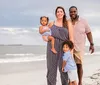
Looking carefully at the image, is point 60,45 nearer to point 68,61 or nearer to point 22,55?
point 68,61

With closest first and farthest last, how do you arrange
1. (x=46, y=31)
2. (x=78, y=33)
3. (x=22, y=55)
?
(x=46, y=31) < (x=78, y=33) < (x=22, y=55)

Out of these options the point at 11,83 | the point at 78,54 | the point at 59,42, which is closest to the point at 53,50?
the point at 59,42

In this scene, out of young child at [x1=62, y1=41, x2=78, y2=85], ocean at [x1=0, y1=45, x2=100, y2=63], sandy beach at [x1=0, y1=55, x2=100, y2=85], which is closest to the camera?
young child at [x1=62, y1=41, x2=78, y2=85]

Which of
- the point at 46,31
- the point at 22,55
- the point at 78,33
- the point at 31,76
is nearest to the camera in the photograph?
the point at 46,31

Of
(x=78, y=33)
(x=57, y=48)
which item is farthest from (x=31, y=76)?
(x=57, y=48)

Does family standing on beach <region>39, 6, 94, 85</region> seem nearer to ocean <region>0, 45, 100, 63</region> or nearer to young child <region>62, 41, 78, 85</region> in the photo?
young child <region>62, 41, 78, 85</region>

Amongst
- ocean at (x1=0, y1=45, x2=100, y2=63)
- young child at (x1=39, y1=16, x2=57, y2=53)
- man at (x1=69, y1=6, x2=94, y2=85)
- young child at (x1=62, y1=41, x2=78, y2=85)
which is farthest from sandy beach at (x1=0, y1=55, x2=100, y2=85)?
ocean at (x1=0, y1=45, x2=100, y2=63)

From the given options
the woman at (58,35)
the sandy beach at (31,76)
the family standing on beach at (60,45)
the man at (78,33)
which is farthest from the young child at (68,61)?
the sandy beach at (31,76)

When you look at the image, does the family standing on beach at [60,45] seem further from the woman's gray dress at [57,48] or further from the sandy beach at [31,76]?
the sandy beach at [31,76]

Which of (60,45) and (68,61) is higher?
(60,45)

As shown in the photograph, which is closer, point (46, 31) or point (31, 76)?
point (46, 31)

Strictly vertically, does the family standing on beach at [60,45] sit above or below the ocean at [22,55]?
above

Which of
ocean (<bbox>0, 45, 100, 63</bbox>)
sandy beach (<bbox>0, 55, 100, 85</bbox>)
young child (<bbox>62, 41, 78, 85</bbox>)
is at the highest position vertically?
young child (<bbox>62, 41, 78, 85</bbox>)

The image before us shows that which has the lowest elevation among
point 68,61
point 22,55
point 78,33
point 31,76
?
point 22,55
